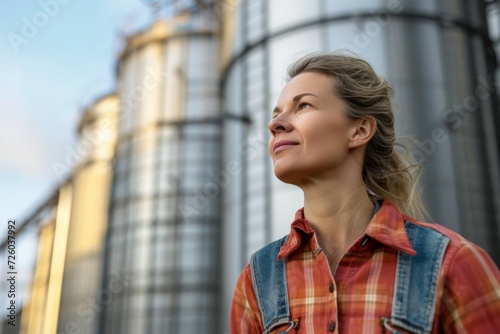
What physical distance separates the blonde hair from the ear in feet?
0.04

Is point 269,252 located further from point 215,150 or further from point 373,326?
point 215,150

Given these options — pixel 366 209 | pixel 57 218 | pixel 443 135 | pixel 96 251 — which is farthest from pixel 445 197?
pixel 57 218

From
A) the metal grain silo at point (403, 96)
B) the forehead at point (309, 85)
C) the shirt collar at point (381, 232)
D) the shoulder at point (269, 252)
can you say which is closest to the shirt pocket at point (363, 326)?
the shirt collar at point (381, 232)

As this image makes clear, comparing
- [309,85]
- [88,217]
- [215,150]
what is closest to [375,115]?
[309,85]

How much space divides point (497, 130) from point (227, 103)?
3317 millimetres

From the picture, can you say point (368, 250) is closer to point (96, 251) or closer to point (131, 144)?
point (131, 144)

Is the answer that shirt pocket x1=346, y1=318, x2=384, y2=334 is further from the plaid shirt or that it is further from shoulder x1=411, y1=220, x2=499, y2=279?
shoulder x1=411, y1=220, x2=499, y2=279

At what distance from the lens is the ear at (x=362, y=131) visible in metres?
1.36

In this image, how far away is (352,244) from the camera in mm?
1226

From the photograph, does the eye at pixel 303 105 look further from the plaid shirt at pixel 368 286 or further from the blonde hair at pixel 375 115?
the plaid shirt at pixel 368 286

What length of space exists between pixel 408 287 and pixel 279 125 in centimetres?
45

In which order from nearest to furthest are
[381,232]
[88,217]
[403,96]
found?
[381,232], [403,96], [88,217]

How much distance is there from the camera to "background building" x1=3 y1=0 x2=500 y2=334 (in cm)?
631

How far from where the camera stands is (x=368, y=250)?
3.99 feet
